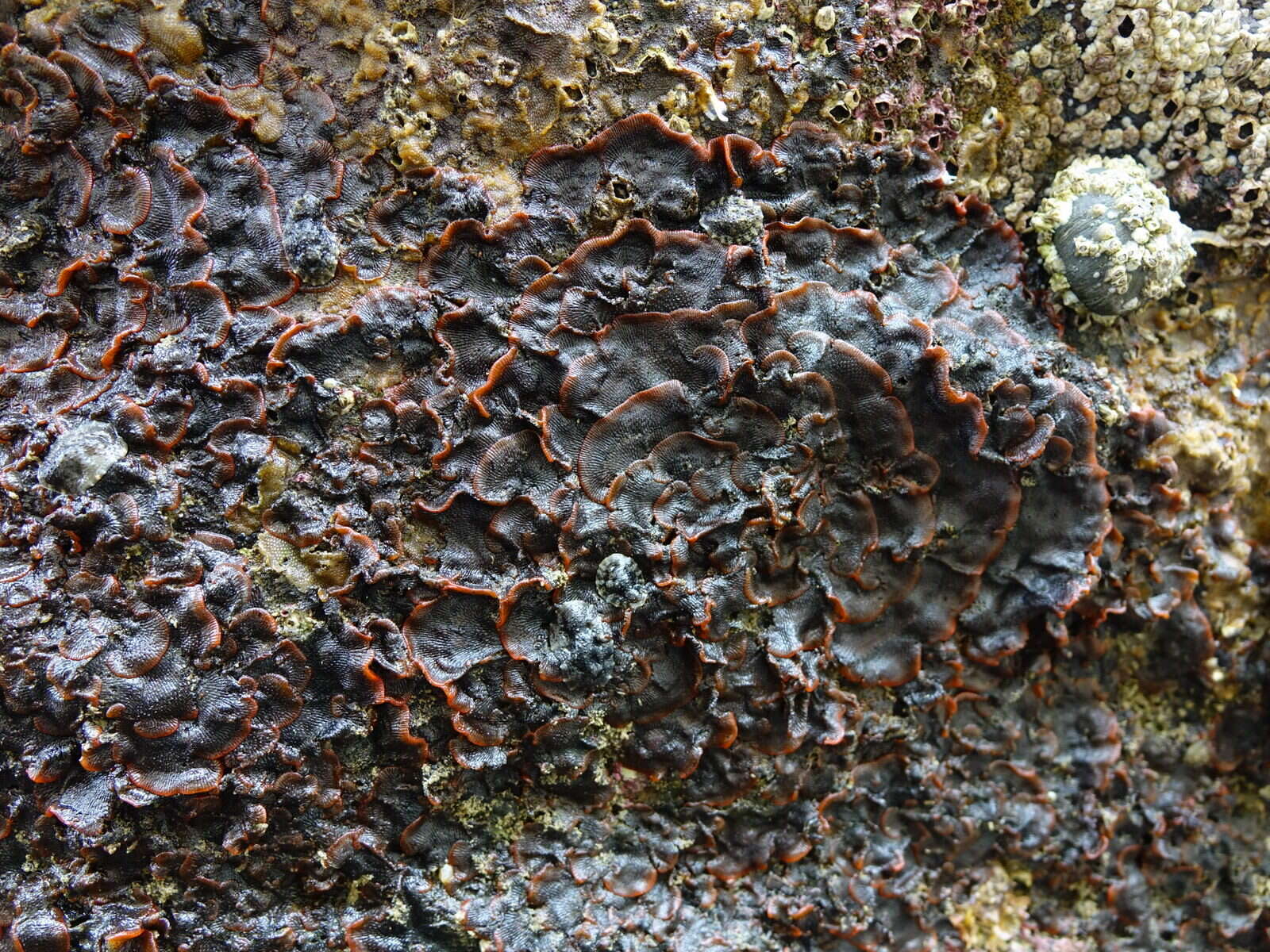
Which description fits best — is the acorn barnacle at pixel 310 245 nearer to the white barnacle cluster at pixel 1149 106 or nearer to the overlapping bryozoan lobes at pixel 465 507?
the overlapping bryozoan lobes at pixel 465 507

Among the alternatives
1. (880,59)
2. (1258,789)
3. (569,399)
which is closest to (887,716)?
(569,399)

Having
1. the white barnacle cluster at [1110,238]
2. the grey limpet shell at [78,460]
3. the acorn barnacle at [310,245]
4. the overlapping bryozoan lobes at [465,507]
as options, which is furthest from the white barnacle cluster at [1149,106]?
the grey limpet shell at [78,460]

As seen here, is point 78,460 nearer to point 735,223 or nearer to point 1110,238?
point 735,223

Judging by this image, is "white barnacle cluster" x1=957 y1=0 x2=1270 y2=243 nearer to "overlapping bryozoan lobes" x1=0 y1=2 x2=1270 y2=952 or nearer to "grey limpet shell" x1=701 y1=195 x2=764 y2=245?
"overlapping bryozoan lobes" x1=0 y1=2 x2=1270 y2=952

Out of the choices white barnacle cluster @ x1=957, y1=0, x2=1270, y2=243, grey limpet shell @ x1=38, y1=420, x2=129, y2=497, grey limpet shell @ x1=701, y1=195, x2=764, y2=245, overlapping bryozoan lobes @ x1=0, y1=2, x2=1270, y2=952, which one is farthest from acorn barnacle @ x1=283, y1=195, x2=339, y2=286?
white barnacle cluster @ x1=957, y1=0, x2=1270, y2=243

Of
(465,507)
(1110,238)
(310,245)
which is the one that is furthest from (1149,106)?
(310,245)

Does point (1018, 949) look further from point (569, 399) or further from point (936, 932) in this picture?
point (569, 399)
